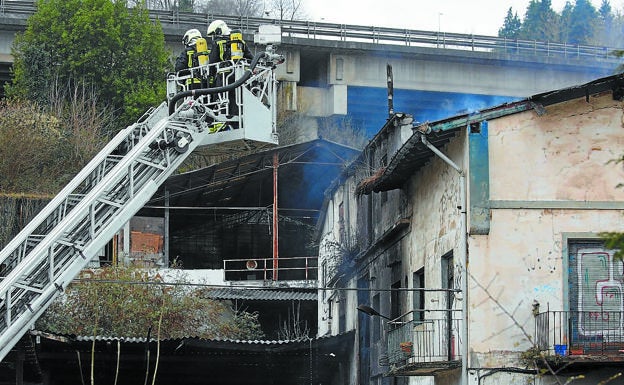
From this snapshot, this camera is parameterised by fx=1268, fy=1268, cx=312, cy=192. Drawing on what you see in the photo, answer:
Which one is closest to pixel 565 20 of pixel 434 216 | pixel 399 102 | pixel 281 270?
pixel 399 102

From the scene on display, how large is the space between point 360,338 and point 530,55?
2322 cm

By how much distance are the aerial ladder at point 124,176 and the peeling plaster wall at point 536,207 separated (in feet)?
17.3

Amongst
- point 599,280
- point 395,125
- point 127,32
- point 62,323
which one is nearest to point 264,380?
point 62,323

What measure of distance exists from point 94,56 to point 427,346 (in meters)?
25.9

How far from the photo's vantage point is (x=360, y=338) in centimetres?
2941

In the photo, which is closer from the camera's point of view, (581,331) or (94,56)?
(581,331)

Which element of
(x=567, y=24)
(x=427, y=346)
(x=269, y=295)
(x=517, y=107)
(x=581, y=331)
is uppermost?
(x=567, y=24)

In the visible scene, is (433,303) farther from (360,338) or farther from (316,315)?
(316,315)

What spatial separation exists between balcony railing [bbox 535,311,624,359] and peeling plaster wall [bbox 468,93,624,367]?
0.32 metres

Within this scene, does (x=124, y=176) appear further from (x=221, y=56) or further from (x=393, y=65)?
(x=393, y=65)

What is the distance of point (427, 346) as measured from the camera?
20969mm

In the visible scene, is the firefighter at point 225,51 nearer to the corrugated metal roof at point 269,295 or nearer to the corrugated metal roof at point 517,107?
the corrugated metal roof at point 517,107

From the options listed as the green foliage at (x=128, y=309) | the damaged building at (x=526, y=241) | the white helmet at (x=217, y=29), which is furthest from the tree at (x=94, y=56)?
the damaged building at (x=526, y=241)

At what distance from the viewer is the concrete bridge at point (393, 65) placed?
48.5 meters
